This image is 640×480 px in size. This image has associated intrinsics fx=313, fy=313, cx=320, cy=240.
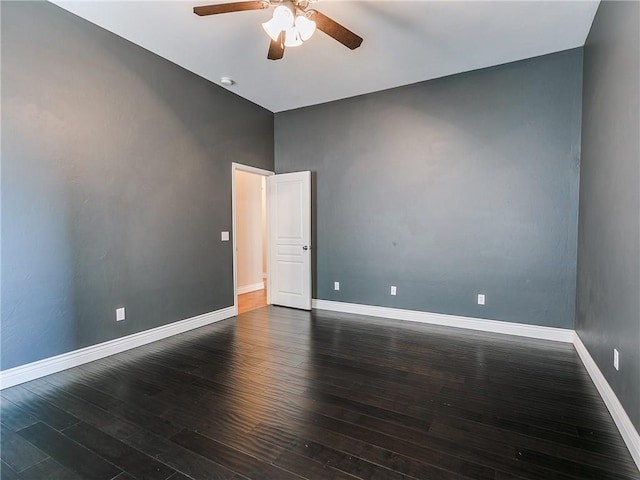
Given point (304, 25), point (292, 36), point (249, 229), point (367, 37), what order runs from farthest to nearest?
point (249, 229) → point (367, 37) → point (292, 36) → point (304, 25)

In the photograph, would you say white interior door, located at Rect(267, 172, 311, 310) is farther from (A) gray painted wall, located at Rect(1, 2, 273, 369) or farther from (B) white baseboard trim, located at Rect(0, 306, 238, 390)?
(B) white baseboard trim, located at Rect(0, 306, 238, 390)

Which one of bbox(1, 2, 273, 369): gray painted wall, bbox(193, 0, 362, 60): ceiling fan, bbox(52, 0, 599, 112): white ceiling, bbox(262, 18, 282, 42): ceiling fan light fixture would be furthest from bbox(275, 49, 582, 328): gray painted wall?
bbox(262, 18, 282, 42): ceiling fan light fixture

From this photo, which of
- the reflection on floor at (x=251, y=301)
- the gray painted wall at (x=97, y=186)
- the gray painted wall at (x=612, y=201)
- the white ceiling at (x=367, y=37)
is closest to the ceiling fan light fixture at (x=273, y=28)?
→ the white ceiling at (x=367, y=37)

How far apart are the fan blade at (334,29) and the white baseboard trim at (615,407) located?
2.98m

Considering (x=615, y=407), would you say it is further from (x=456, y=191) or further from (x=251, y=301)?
(x=251, y=301)

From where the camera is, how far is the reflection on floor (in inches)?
190

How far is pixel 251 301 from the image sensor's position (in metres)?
5.29

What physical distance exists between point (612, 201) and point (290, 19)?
Answer: 2532mm

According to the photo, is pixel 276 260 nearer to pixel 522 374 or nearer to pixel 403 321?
pixel 403 321

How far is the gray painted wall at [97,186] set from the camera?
96.9 inches

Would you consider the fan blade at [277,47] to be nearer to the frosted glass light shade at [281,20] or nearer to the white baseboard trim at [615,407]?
the frosted glass light shade at [281,20]

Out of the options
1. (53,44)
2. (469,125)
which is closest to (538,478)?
(469,125)

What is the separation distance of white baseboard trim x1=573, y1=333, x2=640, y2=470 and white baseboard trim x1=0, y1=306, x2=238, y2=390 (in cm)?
388

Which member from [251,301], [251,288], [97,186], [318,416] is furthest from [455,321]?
[97,186]
